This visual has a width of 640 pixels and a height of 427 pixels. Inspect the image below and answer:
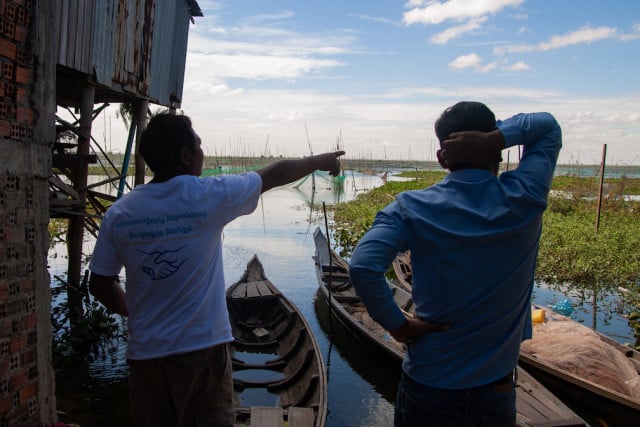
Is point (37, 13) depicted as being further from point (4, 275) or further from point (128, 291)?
point (128, 291)

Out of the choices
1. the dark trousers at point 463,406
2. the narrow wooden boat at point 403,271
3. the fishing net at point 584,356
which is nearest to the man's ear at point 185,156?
the dark trousers at point 463,406

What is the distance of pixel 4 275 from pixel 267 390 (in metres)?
3.44

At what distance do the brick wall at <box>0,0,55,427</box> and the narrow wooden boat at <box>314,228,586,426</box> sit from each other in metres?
3.65

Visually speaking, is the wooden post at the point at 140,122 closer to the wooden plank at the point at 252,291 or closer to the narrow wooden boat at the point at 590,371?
the wooden plank at the point at 252,291

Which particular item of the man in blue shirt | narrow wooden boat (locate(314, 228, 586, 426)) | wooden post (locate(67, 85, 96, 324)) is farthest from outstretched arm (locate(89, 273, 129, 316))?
wooden post (locate(67, 85, 96, 324))

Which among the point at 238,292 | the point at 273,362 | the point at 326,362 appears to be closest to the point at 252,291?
the point at 238,292

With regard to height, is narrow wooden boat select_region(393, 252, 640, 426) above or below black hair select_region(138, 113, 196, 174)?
below

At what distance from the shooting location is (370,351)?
7125 mm

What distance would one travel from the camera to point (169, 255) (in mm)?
1851

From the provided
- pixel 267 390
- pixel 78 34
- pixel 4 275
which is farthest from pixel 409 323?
pixel 78 34

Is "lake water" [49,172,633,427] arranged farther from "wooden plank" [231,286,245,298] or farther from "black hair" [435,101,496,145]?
"black hair" [435,101,496,145]

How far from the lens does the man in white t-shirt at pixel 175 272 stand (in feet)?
6.09

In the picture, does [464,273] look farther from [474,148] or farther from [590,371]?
[590,371]

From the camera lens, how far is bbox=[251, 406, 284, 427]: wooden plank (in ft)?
13.5
